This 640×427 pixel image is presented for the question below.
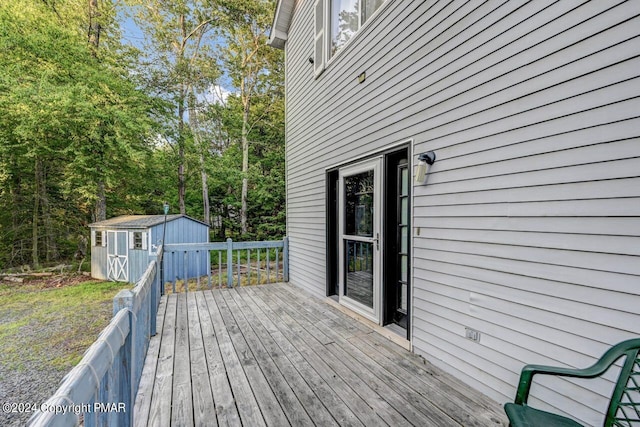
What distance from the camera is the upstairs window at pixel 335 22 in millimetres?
3439

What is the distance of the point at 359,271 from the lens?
3.41m

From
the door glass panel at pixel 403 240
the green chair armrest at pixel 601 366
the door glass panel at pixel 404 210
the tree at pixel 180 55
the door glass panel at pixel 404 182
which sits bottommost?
the green chair armrest at pixel 601 366

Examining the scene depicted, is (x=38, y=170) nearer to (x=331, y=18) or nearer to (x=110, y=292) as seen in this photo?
(x=110, y=292)

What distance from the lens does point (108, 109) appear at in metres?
8.64

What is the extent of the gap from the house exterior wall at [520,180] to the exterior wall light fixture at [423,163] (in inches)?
2.2

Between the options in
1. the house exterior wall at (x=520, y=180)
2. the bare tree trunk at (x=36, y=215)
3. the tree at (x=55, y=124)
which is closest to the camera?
the house exterior wall at (x=520, y=180)

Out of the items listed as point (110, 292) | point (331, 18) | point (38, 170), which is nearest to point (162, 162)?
point (38, 170)

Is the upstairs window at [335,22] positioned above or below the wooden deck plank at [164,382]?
above

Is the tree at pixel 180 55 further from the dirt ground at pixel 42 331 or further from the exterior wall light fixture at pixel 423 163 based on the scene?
the exterior wall light fixture at pixel 423 163

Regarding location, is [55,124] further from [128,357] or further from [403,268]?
[403,268]

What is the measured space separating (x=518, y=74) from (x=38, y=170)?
13239 millimetres

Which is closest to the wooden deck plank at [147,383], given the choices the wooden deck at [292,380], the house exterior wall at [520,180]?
the wooden deck at [292,380]

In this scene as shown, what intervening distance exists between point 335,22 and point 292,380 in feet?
14.8

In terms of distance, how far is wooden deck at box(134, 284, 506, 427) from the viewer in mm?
1721
